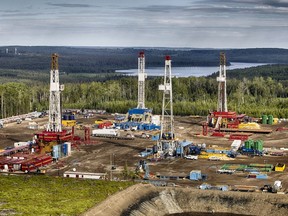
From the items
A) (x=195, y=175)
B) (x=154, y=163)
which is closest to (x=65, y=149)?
(x=154, y=163)

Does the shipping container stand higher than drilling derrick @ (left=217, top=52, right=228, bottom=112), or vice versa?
drilling derrick @ (left=217, top=52, right=228, bottom=112)

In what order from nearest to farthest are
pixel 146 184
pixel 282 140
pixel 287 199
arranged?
pixel 287 199, pixel 146 184, pixel 282 140

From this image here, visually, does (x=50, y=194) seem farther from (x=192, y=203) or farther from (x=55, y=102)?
(x=55, y=102)

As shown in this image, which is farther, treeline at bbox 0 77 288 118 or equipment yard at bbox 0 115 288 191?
treeline at bbox 0 77 288 118

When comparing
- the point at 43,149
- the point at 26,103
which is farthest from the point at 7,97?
the point at 43,149

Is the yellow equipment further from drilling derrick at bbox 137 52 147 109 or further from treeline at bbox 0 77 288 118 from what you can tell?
treeline at bbox 0 77 288 118

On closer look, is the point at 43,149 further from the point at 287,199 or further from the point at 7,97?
the point at 7,97

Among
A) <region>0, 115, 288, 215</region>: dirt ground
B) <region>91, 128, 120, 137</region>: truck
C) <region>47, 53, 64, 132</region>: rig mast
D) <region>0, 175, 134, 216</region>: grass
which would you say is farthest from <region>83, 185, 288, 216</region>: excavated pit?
<region>91, 128, 120, 137</region>: truck
